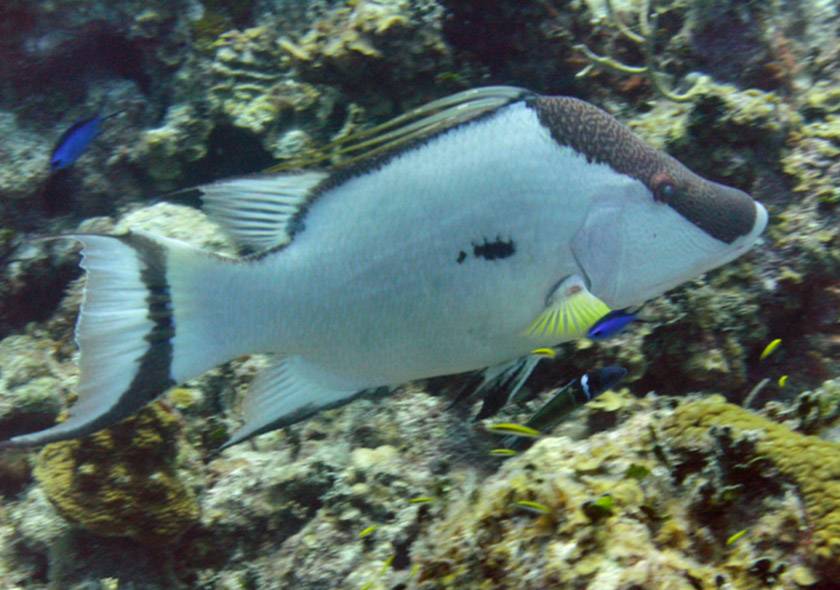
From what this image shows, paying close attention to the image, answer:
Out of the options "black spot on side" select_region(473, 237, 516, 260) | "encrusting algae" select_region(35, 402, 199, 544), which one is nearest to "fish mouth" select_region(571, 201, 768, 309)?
"black spot on side" select_region(473, 237, 516, 260)

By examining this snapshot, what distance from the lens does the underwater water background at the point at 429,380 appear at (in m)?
1.75

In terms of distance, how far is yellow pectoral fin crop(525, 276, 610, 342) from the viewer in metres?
1.77

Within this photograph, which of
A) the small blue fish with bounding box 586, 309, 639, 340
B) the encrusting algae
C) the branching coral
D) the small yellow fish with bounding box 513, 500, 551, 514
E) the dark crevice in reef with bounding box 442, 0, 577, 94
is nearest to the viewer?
the small yellow fish with bounding box 513, 500, 551, 514

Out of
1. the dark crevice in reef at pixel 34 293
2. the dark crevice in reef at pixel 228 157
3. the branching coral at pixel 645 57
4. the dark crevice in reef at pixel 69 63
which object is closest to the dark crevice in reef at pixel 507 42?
the branching coral at pixel 645 57

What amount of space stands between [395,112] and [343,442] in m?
2.11

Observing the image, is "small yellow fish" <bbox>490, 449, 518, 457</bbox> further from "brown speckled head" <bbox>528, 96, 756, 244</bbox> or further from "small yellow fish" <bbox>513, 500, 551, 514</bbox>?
"brown speckled head" <bbox>528, 96, 756, 244</bbox>

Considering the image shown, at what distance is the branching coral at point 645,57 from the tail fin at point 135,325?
8.95 feet

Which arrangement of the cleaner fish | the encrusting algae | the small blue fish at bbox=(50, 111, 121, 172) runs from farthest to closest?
the small blue fish at bbox=(50, 111, 121, 172), the encrusting algae, the cleaner fish

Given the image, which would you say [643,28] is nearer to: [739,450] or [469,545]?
[739,450]

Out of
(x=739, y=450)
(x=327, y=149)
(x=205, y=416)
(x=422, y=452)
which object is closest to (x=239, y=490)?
(x=205, y=416)

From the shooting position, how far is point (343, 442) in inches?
116

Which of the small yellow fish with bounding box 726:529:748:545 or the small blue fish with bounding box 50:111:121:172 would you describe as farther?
the small blue fish with bounding box 50:111:121:172

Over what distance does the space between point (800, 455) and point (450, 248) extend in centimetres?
112

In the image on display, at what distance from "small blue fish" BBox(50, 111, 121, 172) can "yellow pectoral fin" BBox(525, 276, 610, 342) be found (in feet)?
11.9
